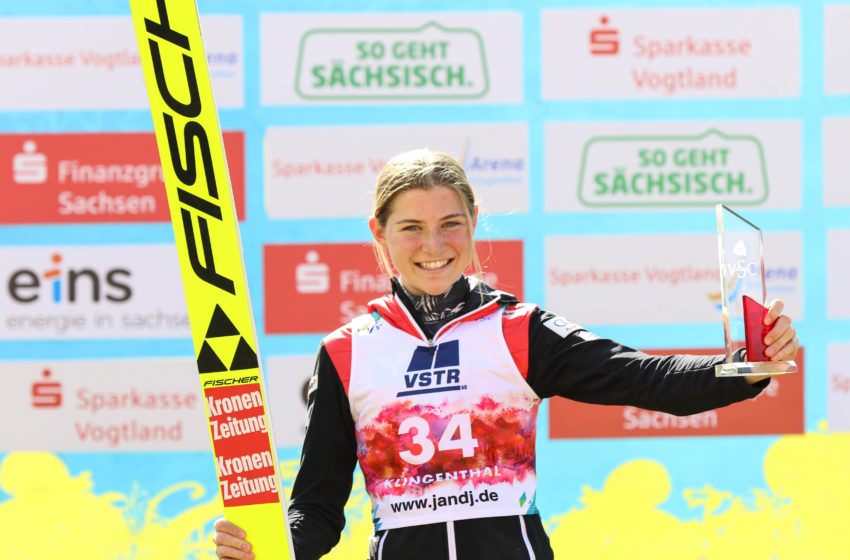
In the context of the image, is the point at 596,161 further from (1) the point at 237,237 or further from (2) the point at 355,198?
(1) the point at 237,237

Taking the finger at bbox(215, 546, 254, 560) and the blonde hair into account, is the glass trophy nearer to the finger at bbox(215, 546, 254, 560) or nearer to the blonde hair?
the blonde hair

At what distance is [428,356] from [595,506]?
5.75 feet

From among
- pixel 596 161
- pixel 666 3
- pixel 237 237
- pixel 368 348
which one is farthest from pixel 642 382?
pixel 666 3

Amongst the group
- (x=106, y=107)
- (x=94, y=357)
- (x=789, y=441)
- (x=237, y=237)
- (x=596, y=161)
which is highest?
(x=106, y=107)

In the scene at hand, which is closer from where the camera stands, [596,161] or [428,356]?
[428,356]

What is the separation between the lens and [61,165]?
304 centimetres

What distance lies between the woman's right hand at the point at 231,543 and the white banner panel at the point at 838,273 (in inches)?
89.0

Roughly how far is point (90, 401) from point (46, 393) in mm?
142

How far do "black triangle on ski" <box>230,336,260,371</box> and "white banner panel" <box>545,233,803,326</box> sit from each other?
1.65 meters

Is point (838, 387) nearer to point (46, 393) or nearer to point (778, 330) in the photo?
point (778, 330)

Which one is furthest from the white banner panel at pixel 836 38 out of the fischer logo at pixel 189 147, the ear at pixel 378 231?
the fischer logo at pixel 189 147

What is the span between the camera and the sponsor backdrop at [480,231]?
303 centimetres

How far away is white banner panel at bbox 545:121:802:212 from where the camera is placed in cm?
305

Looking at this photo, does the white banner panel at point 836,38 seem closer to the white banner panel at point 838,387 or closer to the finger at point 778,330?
the white banner panel at point 838,387
